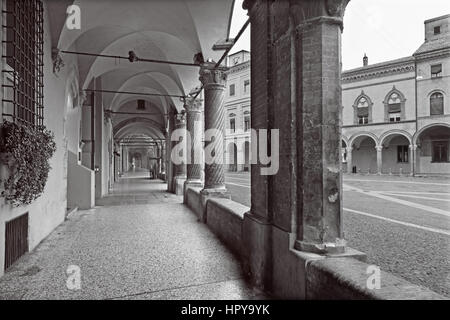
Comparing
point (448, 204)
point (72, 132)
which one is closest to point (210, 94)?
point (72, 132)

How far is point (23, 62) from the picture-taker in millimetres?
4398

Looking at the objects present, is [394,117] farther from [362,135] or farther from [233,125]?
[233,125]

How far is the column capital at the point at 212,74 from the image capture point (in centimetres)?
677

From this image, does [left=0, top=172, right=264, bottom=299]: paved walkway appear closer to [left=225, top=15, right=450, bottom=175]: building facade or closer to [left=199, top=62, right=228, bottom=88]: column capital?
[left=199, top=62, right=228, bottom=88]: column capital

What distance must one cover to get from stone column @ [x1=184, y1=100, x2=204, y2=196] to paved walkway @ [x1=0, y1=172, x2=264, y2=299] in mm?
2960

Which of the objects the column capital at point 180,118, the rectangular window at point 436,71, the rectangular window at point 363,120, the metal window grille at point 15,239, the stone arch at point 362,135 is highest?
the rectangular window at point 436,71

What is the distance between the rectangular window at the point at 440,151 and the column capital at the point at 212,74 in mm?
22710

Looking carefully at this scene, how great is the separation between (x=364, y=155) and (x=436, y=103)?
22.3 ft

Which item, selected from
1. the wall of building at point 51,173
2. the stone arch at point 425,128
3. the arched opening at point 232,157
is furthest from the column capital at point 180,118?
the arched opening at point 232,157

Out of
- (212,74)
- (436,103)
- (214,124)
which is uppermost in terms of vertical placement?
(436,103)

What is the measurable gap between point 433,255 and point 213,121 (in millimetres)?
4602

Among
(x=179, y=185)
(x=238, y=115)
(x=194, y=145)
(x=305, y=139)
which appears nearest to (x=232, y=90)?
(x=238, y=115)

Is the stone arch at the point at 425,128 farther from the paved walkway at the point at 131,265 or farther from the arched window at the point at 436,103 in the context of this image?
the paved walkway at the point at 131,265
